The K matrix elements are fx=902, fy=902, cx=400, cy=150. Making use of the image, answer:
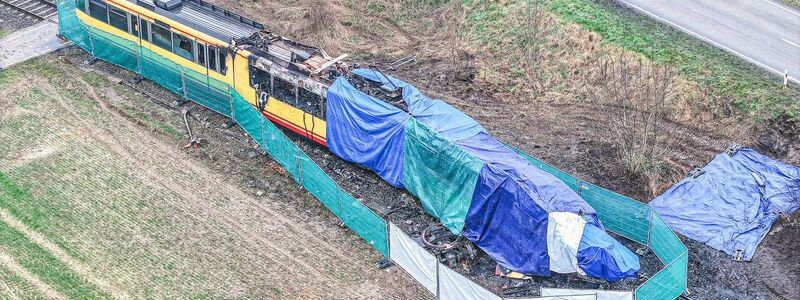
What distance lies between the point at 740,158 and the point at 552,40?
843cm

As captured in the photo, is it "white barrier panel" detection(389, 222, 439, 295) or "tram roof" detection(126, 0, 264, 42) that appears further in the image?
"tram roof" detection(126, 0, 264, 42)

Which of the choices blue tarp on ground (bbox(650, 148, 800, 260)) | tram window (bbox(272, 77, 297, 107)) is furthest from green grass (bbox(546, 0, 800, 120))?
tram window (bbox(272, 77, 297, 107))

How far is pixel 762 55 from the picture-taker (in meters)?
29.4

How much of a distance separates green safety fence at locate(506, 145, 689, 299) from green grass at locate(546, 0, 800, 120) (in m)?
6.80

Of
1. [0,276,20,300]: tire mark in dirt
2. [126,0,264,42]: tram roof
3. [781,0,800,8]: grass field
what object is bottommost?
[0,276,20,300]: tire mark in dirt

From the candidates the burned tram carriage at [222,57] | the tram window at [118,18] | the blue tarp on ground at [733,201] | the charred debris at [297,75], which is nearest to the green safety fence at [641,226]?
the blue tarp on ground at [733,201]

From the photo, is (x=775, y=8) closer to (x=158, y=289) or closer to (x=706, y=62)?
(x=706, y=62)

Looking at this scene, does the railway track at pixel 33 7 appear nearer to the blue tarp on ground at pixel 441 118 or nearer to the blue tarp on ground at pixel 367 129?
the blue tarp on ground at pixel 367 129

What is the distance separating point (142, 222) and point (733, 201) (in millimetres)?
15383

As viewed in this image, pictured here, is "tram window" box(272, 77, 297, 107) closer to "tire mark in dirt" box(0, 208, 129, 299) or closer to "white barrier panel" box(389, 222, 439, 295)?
"white barrier panel" box(389, 222, 439, 295)

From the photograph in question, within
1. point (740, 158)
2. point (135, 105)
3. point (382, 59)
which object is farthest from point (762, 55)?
point (135, 105)

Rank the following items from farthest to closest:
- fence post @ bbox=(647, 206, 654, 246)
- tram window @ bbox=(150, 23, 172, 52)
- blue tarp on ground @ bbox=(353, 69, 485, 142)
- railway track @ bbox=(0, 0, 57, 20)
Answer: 1. railway track @ bbox=(0, 0, 57, 20)
2. tram window @ bbox=(150, 23, 172, 52)
3. blue tarp on ground @ bbox=(353, 69, 485, 142)
4. fence post @ bbox=(647, 206, 654, 246)

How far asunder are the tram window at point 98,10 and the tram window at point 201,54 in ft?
13.6

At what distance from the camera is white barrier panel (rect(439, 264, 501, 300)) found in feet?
62.8
